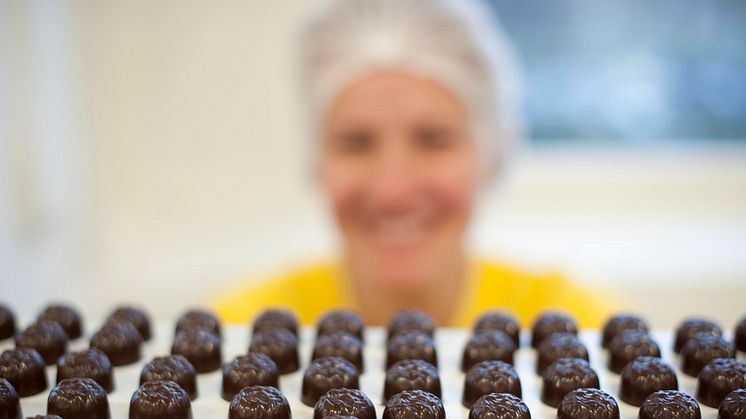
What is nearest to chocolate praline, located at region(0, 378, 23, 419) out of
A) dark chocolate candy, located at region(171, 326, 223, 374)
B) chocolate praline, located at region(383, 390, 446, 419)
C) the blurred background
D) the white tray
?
the white tray

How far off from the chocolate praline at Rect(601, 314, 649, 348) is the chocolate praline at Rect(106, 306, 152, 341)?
37 centimetres

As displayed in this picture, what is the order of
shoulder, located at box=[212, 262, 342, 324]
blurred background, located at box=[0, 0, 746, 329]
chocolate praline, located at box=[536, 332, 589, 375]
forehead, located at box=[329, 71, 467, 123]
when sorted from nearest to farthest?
chocolate praline, located at box=[536, 332, 589, 375]
forehead, located at box=[329, 71, 467, 123]
shoulder, located at box=[212, 262, 342, 324]
blurred background, located at box=[0, 0, 746, 329]

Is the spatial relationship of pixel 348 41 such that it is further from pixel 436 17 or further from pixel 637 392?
pixel 637 392

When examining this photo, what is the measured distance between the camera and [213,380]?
554mm

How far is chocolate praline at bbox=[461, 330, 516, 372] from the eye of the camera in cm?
56

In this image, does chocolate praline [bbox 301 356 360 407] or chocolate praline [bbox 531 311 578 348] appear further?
chocolate praline [bbox 531 311 578 348]

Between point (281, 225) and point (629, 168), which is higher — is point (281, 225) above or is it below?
below

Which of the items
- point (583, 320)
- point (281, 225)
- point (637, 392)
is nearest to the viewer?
point (637, 392)

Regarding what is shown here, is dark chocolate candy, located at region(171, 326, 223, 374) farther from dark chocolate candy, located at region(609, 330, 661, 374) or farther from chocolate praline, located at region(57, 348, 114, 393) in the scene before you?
dark chocolate candy, located at region(609, 330, 661, 374)

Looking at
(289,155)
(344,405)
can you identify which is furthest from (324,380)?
(289,155)

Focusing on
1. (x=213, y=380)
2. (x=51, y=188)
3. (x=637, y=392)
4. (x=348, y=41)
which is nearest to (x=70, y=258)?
(x=51, y=188)

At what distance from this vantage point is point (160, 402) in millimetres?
469

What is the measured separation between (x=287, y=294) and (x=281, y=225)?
89 cm

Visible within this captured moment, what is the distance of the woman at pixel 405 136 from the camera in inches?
44.9
